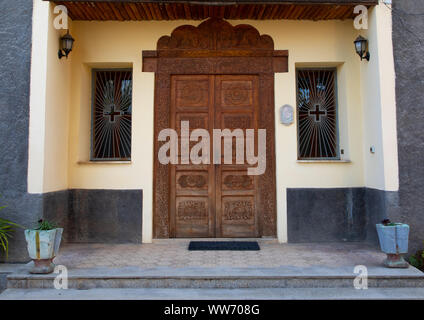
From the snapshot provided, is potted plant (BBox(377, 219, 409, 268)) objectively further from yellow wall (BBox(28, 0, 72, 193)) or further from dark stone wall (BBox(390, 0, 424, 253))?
yellow wall (BBox(28, 0, 72, 193))

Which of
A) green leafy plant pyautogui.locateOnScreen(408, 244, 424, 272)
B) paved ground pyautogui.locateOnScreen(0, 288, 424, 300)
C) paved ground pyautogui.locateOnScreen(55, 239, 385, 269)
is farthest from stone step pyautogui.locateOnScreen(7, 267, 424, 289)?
green leafy plant pyautogui.locateOnScreen(408, 244, 424, 272)

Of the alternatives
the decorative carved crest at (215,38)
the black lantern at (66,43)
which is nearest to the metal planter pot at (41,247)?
the black lantern at (66,43)

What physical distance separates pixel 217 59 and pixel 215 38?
0.34 meters

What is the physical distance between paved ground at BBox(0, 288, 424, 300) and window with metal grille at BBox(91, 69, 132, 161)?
2.33 metres

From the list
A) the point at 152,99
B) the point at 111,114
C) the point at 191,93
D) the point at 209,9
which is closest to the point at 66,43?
the point at 111,114

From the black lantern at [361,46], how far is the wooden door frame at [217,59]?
3.40 feet

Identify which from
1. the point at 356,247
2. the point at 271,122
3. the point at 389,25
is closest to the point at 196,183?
the point at 271,122

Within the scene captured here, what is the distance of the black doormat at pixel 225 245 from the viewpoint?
4590 millimetres

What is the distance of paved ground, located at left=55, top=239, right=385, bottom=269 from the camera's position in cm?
392

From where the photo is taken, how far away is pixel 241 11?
481 cm

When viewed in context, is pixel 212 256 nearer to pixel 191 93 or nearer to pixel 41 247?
pixel 41 247

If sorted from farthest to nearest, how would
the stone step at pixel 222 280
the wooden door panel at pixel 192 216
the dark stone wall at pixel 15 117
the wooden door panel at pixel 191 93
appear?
1. the wooden door panel at pixel 191 93
2. the wooden door panel at pixel 192 216
3. the dark stone wall at pixel 15 117
4. the stone step at pixel 222 280

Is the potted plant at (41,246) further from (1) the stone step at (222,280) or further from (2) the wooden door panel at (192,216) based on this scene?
(2) the wooden door panel at (192,216)
